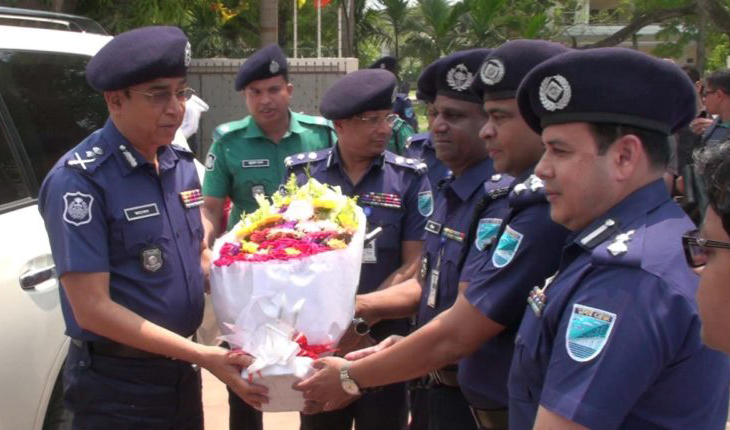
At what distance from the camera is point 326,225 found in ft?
9.37

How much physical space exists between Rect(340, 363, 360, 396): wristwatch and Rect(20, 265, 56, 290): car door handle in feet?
4.20

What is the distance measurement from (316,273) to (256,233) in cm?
35

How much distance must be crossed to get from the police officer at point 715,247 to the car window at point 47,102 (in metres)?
2.89

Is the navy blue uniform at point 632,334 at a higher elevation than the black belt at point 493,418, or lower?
higher

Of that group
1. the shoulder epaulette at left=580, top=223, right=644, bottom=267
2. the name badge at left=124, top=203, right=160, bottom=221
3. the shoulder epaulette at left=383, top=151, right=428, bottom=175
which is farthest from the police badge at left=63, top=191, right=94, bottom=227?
the shoulder epaulette at left=580, top=223, right=644, bottom=267

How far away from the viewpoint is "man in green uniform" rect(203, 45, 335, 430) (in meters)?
4.18

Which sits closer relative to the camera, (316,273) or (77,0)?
(316,273)

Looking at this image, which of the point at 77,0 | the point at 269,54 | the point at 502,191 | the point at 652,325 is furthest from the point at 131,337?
the point at 77,0

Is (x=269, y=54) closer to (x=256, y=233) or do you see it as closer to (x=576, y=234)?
(x=256, y=233)

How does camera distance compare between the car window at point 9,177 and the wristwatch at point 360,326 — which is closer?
the wristwatch at point 360,326

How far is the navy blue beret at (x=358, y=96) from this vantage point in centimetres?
338

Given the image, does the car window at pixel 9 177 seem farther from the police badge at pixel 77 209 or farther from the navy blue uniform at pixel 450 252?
the navy blue uniform at pixel 450 252

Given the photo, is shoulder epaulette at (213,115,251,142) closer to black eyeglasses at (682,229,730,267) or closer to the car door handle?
the car door handle

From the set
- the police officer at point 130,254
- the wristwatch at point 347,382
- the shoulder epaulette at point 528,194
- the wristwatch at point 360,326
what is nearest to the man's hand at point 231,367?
the police officer at point 130,254
